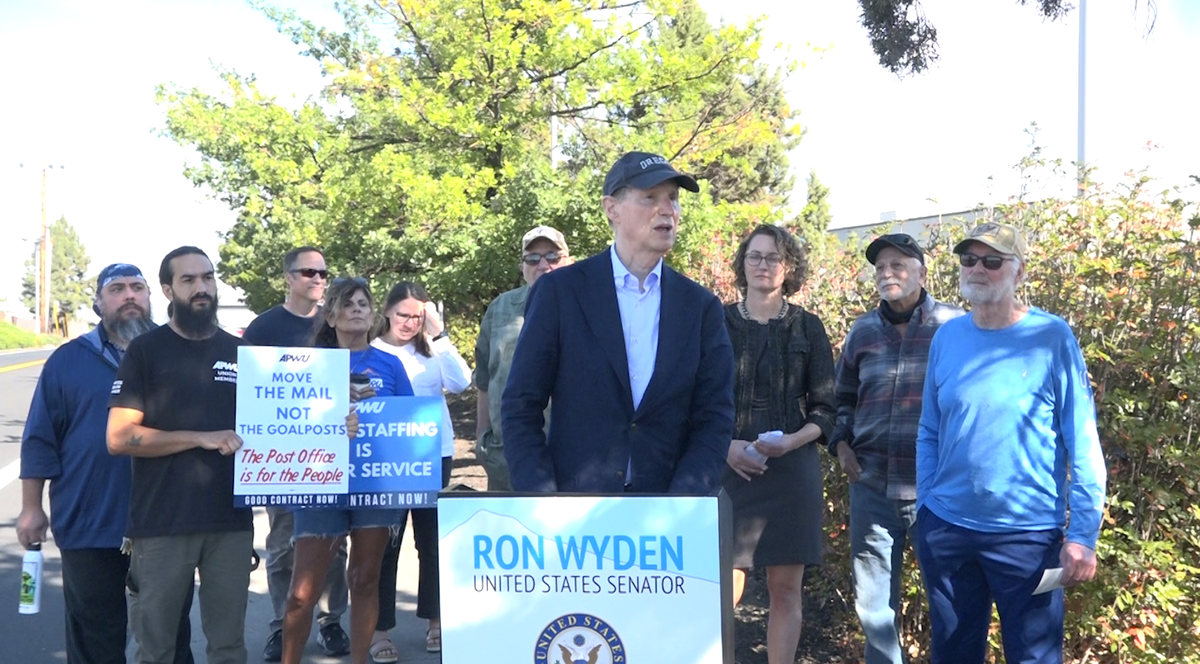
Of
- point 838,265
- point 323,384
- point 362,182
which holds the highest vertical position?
point 362,182

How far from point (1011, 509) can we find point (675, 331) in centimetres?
150

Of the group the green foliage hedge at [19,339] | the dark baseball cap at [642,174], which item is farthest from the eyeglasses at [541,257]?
the green foliage hedge at [19,339]

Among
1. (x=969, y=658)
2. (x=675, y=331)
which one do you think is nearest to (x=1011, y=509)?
(x=969, y=658)

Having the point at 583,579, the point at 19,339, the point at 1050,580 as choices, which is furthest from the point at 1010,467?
the point at 19,339

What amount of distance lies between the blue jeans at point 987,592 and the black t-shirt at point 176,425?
2872 mm

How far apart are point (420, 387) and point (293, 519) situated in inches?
41.0

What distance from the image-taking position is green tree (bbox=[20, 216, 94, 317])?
136m

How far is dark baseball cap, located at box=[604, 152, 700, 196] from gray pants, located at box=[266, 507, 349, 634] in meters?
3.98

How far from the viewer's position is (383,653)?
6.44 m

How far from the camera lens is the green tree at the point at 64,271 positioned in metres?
136

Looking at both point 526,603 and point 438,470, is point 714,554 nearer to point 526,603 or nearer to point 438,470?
point 526,603

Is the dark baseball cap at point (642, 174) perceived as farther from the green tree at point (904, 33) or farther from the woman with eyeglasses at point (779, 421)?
the green tree at point (904, 33)

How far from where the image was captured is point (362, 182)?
42.2 feet

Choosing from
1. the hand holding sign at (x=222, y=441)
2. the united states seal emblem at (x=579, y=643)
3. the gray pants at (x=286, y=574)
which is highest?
the hand holding sign at (x=222, y=441)
